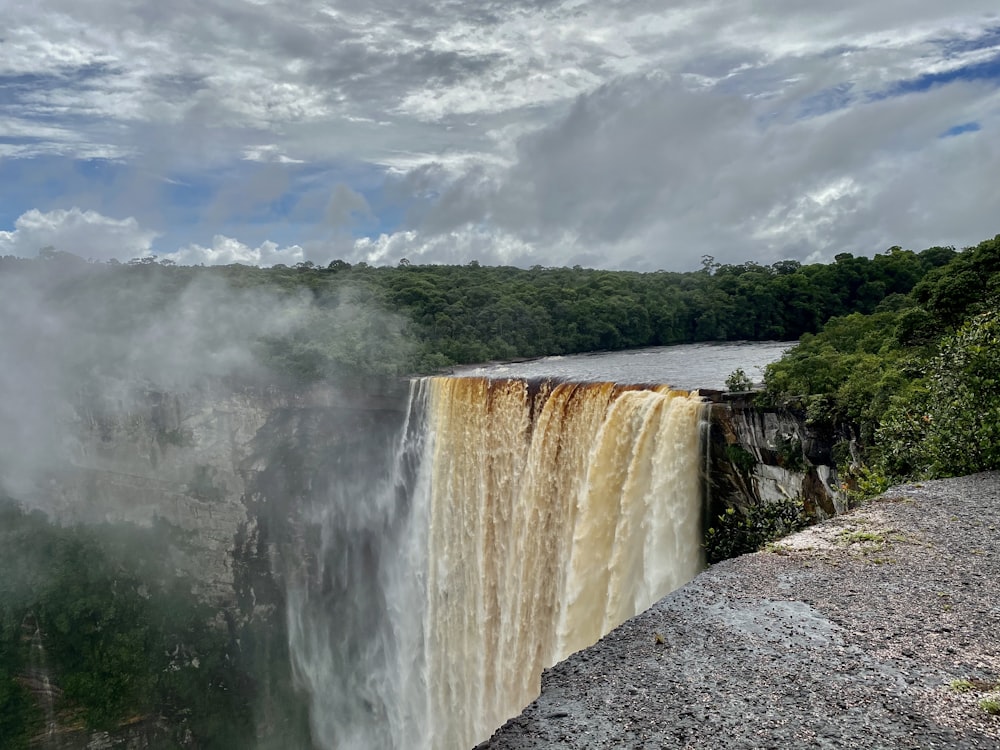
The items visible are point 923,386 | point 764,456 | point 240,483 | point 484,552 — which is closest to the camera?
point 923,386

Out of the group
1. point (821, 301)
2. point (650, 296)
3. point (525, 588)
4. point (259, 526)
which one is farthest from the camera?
point (650, 296)

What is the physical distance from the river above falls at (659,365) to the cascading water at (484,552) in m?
2.11

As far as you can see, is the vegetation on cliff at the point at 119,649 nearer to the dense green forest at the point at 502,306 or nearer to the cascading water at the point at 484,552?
the cascading water at the point at 484,552

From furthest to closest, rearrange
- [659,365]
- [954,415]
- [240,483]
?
[240,483], [659,365], [954,415]

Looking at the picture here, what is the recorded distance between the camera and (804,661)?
4664 millimetres

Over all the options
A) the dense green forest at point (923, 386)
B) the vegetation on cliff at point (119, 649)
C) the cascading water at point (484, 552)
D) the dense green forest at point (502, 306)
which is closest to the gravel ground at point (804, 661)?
the dense green forest at point (923, 386)

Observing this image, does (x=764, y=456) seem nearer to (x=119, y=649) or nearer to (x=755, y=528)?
(x=755, y=528)

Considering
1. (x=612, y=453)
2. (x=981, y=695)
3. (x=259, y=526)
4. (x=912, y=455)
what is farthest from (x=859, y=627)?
(x=259, y=526)

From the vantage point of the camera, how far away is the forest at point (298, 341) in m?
14.1

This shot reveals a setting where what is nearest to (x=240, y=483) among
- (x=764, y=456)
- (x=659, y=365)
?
(x=659, y=365)

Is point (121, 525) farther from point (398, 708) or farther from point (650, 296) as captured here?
point (650, 296)

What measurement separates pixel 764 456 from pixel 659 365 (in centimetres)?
1186

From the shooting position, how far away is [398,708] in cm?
2158

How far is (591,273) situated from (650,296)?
31.1 feet
